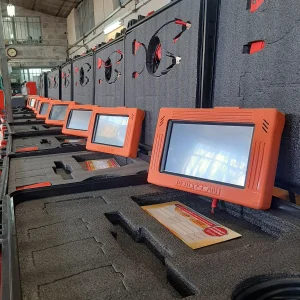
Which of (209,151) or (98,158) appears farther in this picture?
(98,158)

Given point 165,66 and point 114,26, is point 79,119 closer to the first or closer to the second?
point 165,66

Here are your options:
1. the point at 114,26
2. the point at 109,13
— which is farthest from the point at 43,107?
the point at 109,13

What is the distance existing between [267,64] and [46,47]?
1213cm

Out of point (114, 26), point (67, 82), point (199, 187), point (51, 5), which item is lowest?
point (199, 187)

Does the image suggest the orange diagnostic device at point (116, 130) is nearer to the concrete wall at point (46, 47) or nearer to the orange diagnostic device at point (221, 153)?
the orange diagnostic device at point (221, 153)

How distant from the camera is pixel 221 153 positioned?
73 cm

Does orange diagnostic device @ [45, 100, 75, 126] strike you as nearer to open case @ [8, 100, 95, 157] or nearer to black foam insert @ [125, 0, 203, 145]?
open case @ [8, 100, 95, 157]

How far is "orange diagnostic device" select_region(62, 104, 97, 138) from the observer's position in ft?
5.86

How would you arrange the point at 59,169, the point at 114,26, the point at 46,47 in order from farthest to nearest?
1. the point at 46,47
2. the point at 114,26
3. the point at 59,169

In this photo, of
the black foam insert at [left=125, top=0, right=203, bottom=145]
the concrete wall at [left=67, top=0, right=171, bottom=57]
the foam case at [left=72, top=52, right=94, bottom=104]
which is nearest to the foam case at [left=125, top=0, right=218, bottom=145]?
the black foam insert at [left=125, top=0, right=203, bottom=145]

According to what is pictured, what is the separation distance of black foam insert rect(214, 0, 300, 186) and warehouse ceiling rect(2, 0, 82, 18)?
368 inches

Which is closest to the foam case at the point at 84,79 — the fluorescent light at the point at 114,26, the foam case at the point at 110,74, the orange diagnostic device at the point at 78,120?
the foam case at the point at 110,74

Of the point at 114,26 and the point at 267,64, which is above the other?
the point at 114,26

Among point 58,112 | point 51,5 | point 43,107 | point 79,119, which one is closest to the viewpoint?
point 79,119
